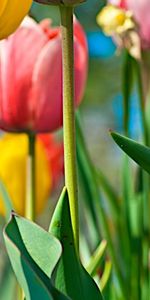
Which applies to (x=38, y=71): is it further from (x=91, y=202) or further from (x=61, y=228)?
(x=61, y=228)

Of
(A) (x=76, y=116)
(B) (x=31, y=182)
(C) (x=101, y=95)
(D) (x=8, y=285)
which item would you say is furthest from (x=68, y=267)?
(C) (x=101, y=95)

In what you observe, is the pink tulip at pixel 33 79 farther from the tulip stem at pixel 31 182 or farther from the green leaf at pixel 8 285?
the green leaf at pixel 8 285

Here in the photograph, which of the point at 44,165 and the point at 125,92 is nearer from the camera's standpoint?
the point at 125,92

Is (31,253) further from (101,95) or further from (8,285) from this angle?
(101,95)

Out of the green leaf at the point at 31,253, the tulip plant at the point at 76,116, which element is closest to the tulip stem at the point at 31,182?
the tulip plant at the point at 76,116

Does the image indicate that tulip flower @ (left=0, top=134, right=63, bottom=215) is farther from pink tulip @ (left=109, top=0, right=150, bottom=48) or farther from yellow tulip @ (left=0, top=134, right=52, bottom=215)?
pink tulip @ (left=109, top=0, right=150, bottom=48)

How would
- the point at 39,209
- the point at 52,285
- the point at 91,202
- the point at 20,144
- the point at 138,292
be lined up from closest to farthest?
the point at 52,285 < the point at 138,292 < the point at 91,202 < the point at 39,209 < the point at 20,144

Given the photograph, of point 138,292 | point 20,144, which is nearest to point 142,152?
point 138,292
